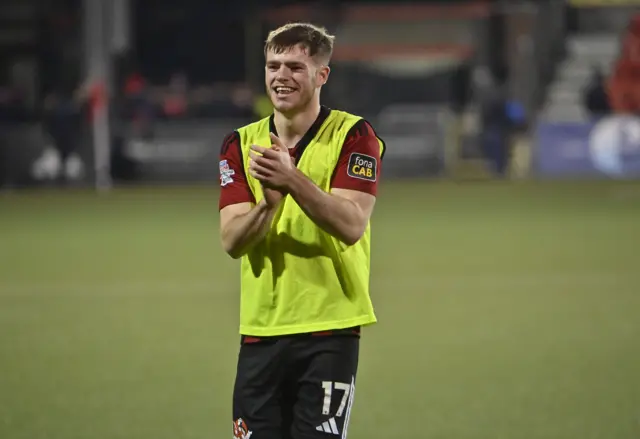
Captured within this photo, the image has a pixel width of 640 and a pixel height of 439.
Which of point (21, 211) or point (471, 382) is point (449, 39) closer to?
point (21, 211)

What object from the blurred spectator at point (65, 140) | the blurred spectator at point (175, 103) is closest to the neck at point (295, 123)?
the blurred spectator at point (65, 140)

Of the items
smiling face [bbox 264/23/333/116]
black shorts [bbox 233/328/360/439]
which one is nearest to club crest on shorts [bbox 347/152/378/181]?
smiling face [bbox 264/23/333/116]

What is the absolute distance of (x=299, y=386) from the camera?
159 inches

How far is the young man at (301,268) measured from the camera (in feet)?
12.9

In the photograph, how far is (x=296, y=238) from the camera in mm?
4004

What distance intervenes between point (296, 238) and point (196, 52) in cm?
3412

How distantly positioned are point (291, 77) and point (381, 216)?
1460 centimetres

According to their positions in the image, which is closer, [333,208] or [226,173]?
[333,208]

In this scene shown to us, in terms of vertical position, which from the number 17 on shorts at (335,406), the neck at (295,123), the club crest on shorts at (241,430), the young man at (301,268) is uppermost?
the neck at (295,123)

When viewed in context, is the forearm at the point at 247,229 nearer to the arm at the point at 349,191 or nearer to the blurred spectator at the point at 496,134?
the arm at the point at 349,191

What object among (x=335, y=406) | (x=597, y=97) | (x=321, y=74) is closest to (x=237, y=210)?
(x=321, y=74)

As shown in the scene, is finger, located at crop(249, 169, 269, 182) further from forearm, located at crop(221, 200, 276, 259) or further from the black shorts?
the black shorts

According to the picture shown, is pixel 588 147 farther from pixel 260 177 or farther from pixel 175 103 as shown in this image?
pixel 260 177

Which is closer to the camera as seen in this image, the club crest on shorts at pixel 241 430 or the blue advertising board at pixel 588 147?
the club crest on shorts at pixel 241 430
